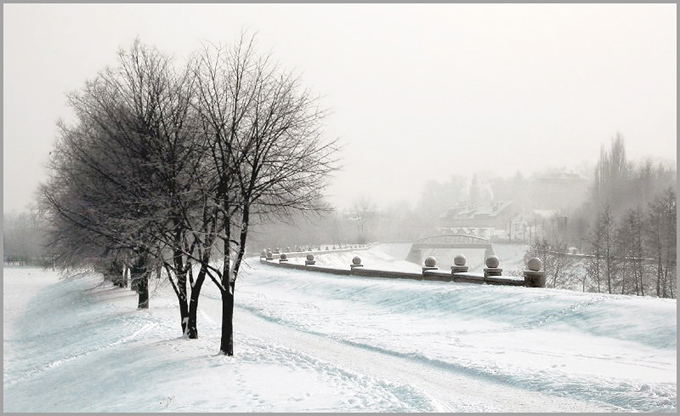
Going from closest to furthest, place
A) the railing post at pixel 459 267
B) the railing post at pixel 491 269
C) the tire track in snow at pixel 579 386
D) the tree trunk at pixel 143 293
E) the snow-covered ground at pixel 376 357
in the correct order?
the tire track in snow at pixel 579 386
the snow-covered ground at pixel 376 357
the tree trunk at pixel 143 293
the railing post at pixel 491 269
the railing post at pixel 459 267

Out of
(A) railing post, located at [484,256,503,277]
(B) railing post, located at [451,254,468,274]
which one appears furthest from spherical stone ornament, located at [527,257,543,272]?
(B) railing post, located at [451,254,468,274]

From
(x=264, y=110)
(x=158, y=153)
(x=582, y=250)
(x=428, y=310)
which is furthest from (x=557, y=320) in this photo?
(x=582, y=250)

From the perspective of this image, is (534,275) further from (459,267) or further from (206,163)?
(206,163)

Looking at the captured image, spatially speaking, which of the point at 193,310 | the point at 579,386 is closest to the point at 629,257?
the point at 579,386

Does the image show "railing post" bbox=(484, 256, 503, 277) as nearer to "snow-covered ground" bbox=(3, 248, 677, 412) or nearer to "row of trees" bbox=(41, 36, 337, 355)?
"snow-covered ground" bbox=(3, 248, 677, 412)

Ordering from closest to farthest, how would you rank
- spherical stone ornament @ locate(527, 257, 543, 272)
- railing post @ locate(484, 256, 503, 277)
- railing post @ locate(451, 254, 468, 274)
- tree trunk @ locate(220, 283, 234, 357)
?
tree trunk @ locate(220, 283, 234, 357) < spherical stone ornament @ locate(527, 257, 543, 272) < railing post @ locate(484, 256, 503, 277) < railing post @ locate(451, 254, 468, 274)

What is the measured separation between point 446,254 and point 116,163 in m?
94.9

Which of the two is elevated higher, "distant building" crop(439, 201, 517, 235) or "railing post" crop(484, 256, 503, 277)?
"distant building" crop(439, 201, 517, 235)

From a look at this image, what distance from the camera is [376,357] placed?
47.5 feet

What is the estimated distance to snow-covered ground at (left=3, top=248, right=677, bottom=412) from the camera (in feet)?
33.7

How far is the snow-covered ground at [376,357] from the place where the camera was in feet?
33.7

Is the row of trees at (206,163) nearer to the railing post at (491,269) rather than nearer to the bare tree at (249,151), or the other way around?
the bare tree at (249,151)

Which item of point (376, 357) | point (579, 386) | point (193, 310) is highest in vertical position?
point (193, 310)

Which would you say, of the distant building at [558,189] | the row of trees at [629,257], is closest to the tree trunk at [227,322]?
the row of trees at [629,257]
